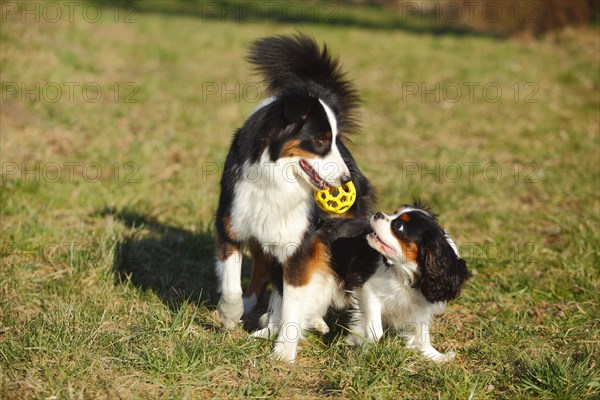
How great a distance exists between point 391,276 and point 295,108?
1.15m

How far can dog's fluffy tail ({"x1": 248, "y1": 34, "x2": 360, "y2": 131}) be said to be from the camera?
407 centimetres

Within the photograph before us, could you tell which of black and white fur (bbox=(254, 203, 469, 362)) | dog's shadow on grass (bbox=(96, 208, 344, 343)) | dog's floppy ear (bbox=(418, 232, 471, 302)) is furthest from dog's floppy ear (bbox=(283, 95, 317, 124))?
dog's shadow on grass (bbox=(96, 208, 344, 343))

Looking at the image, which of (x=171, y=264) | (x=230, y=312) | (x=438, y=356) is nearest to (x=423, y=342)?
(x=438, y=356)

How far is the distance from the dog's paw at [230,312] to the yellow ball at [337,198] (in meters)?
0.75

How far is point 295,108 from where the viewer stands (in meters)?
3.53

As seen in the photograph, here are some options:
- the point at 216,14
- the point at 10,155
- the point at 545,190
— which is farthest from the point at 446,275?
the point at 216,14

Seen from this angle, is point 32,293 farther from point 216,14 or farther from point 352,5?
point 352,5

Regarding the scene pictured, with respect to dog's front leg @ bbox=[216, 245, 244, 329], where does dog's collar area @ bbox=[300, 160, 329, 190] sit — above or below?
above

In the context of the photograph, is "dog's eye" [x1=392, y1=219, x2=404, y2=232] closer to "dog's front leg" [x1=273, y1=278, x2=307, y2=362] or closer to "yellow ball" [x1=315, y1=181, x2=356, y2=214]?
"yellow ball" [x1=315, y1=181, x2=356, y2=214]

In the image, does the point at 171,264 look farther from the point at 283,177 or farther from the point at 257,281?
the point at 283,177

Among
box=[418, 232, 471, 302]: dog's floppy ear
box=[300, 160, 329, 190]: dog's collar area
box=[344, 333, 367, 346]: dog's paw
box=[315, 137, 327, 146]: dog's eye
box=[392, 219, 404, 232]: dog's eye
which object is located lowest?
box=[344, 333, 367, 346]: dog's paw

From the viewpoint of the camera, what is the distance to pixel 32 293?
4.25 meters

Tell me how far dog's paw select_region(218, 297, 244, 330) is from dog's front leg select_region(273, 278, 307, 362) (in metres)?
0.29

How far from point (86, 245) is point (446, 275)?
2.59m
